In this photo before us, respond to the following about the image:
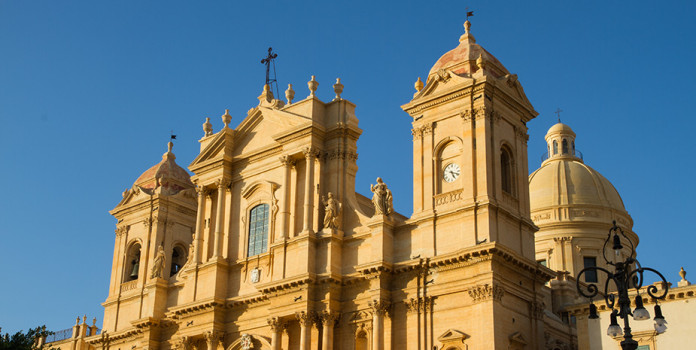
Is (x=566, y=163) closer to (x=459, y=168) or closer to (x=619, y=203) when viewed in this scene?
(x=619, y=203)

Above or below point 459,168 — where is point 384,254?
below

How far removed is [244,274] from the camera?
34.5 m

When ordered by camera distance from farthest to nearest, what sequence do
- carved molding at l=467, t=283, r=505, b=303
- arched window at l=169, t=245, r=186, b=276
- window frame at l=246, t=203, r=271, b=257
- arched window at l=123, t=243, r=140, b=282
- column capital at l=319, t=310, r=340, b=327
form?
arched window at l=169, t=245, r=186, b=276, arched window at l=123, t=243, r=140, b=282, window frame at l=246, t=203, r=271, b=257, column capital at l=319, t=310, r=340, b=327, carved molding at l=467, t=283, r=505, b=303

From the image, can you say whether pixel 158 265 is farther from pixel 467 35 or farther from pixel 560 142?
pixel 560 142

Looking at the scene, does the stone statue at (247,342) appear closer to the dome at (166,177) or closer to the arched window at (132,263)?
the arched window at (132,263)

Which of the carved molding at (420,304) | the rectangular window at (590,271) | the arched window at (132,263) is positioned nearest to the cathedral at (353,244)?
the carved molding at (420,304)

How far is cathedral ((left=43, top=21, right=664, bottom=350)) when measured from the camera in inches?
1117

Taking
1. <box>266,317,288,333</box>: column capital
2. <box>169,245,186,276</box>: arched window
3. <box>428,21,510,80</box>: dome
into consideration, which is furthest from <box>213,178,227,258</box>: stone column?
<box>428,21,510,80</box>: dome

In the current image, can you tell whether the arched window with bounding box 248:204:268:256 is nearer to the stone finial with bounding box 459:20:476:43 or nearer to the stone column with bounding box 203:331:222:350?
the stone column with bounding box 203:331:222:350

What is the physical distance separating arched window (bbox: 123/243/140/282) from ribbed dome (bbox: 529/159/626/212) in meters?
20.2

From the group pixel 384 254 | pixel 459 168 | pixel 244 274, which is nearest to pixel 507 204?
pixel 459 168

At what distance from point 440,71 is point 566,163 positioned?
22314mm

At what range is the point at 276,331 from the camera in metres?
31.4

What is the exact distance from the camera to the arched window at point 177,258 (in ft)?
140
